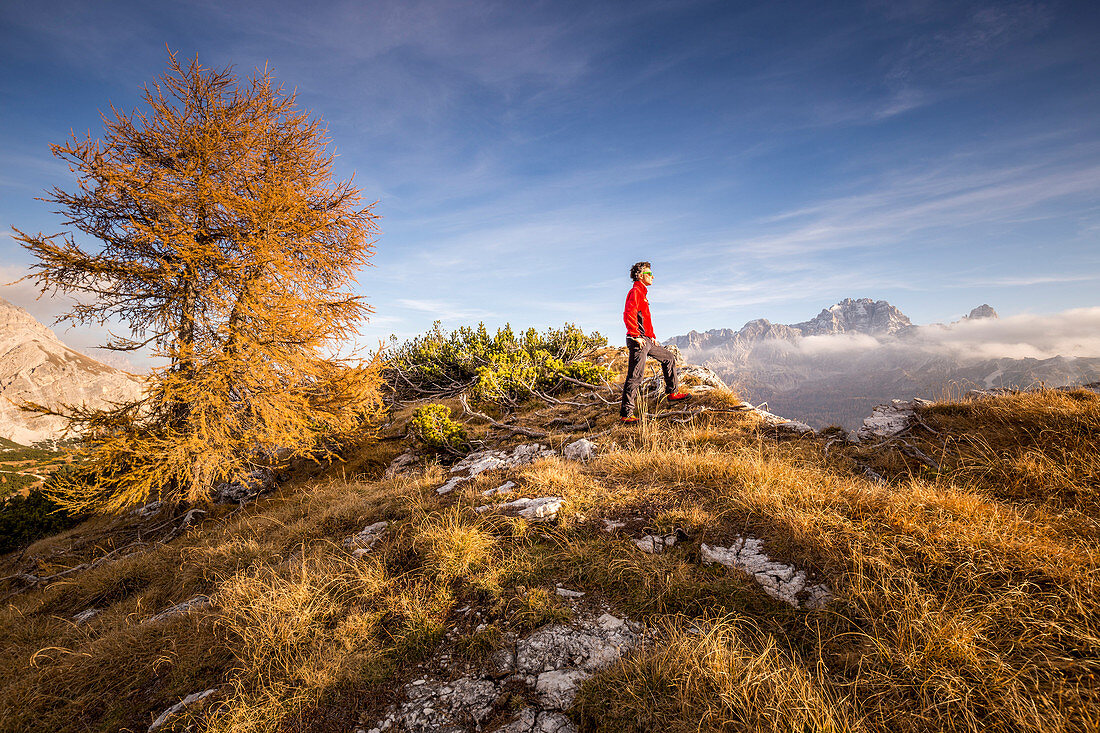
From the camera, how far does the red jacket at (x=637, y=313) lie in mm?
7355

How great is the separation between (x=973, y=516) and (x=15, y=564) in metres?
16.2

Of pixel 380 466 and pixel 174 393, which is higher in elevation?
pixel 174 393

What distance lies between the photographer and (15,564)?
8.30m

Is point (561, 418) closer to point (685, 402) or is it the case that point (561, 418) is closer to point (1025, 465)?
point (685, 402)

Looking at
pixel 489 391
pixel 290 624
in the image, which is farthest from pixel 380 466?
pixel 290 624

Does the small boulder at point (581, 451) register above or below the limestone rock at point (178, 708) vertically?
above

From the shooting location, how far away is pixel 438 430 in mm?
7844

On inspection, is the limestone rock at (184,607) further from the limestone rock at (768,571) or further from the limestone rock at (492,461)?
the limestone rock at (768,571)

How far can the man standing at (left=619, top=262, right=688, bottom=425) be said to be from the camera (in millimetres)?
7234

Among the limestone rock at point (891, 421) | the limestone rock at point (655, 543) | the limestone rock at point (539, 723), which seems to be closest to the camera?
the limestone rock at point (539, 723)

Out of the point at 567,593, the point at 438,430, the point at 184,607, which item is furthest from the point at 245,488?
the point at 567,593

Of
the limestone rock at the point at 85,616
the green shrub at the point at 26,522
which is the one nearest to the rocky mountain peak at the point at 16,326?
the green shrub at the point at 26,522

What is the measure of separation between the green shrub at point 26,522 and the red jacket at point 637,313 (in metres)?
15.1

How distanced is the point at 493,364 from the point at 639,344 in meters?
4.46
